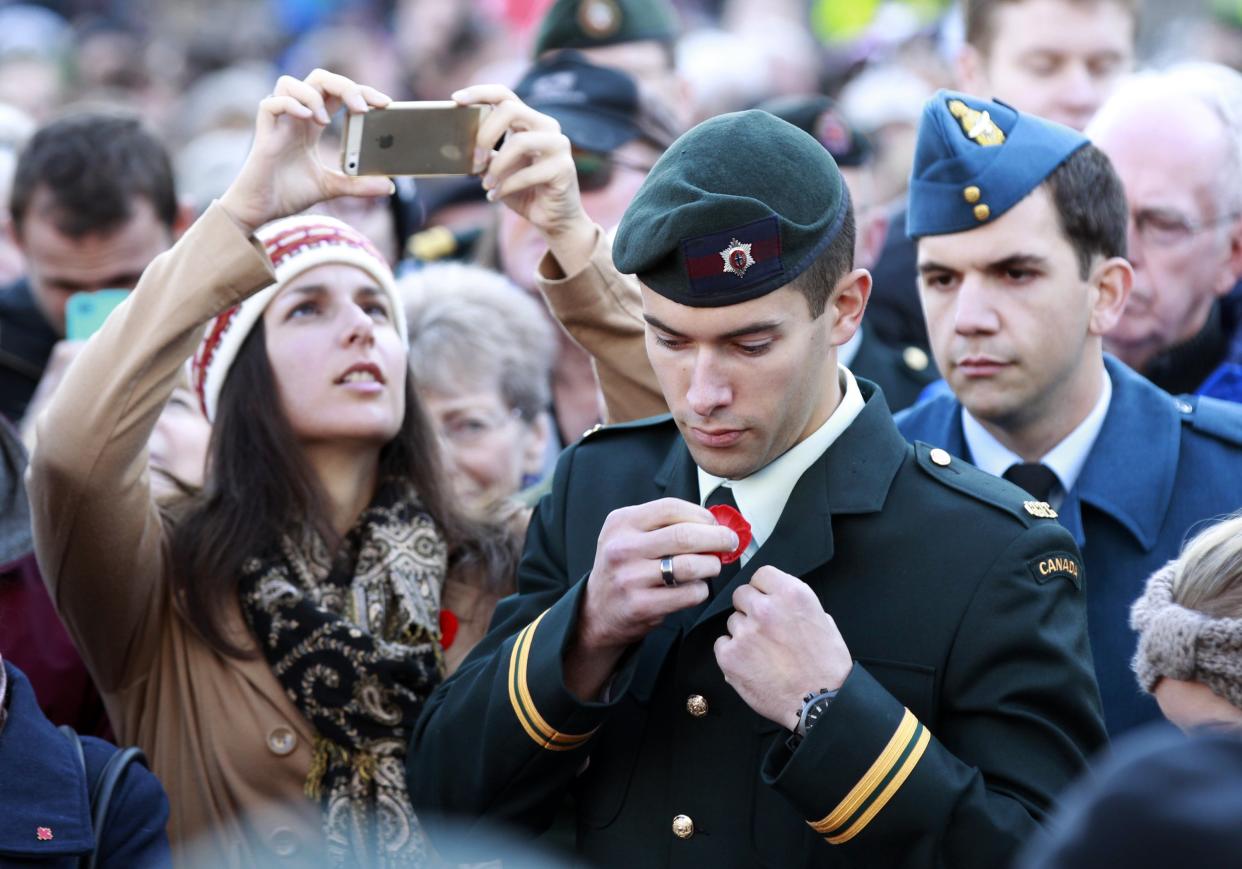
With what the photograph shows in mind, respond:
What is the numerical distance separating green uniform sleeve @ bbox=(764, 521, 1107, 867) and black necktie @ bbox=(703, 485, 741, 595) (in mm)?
356

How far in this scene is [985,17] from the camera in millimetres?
6219

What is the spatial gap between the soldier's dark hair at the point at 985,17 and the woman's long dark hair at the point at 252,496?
2814mm

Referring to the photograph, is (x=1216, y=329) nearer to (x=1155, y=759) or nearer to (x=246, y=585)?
(x=246, y=585)

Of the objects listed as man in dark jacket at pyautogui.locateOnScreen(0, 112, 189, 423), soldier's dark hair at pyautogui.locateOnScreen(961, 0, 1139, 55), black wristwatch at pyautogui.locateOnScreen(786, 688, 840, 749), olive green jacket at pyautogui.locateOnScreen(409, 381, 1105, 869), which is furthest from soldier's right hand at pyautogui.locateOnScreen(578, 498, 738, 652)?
soldier's dark hair at pyautogui.locateOnScreen(961, 0, 1139, 55)

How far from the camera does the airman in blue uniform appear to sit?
3.87m

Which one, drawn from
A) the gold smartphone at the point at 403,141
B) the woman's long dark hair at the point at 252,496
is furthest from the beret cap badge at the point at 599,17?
the gold smartphone at the point at 403,141

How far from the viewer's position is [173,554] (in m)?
3.99

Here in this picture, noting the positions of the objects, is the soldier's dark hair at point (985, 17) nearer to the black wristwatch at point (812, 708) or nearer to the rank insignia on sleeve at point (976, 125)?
the rank insignia on sleeve at point (976, 125)

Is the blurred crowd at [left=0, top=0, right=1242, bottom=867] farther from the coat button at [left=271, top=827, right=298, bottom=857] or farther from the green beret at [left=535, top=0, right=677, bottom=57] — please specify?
the green beret at [left=535, top=0, right=677, bottom=57]

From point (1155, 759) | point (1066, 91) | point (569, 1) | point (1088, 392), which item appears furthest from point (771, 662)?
point (569, 1)

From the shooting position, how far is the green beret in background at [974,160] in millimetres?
3975

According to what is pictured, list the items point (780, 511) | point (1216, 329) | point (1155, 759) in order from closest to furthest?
point (1155, 759), point (780, 511), point (1216, 329)

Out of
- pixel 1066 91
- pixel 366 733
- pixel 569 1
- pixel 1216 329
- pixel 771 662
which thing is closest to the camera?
pixel 771 662

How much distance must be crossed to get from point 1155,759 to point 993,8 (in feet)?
16.6
